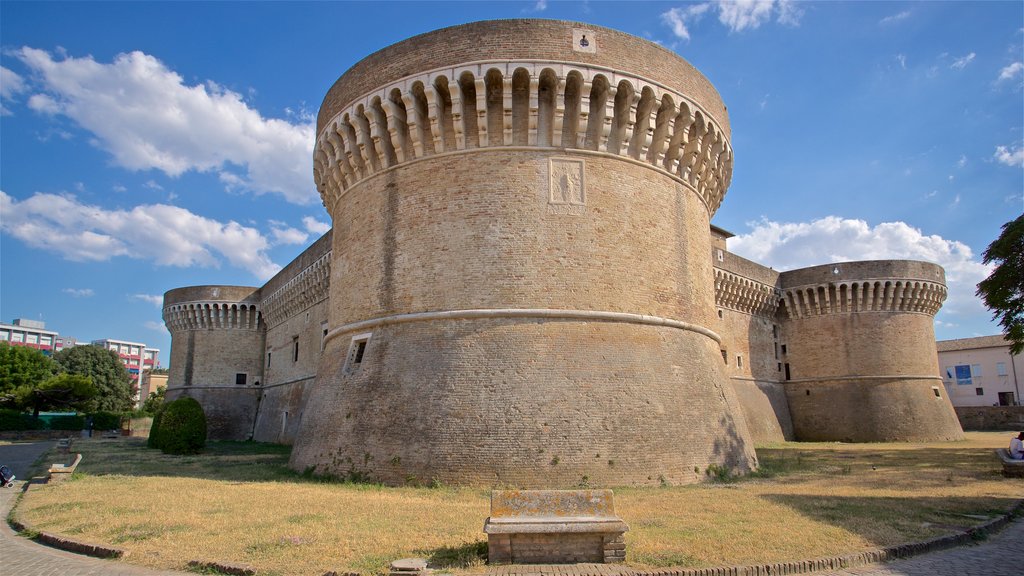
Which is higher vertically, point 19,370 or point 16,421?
point 19,370

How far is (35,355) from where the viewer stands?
46.4 meters

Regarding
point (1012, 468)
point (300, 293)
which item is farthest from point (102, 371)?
point (1012, 468)

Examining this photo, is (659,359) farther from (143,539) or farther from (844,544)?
(143,539)

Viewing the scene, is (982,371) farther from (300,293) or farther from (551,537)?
(551,537)

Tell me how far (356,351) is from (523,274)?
4.06 m

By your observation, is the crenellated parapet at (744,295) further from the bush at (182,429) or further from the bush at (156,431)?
the bush at (156,431)

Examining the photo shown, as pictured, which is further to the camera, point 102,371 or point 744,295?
point 102,371

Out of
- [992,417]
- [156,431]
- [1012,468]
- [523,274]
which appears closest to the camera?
[523,274]

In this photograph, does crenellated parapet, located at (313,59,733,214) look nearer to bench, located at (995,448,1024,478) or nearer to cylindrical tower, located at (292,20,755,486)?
cylindrical tower, located at (292,20,755,486)

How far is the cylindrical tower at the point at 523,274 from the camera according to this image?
35.9 ft

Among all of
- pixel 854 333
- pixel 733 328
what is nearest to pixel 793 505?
pixel 733 328

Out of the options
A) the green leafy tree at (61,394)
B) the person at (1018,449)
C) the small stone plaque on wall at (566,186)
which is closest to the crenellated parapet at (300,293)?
the small stone plaque on wall at (566,186)

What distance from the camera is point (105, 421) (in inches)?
1516

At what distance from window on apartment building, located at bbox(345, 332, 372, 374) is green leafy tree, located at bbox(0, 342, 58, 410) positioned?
36.5 metres
